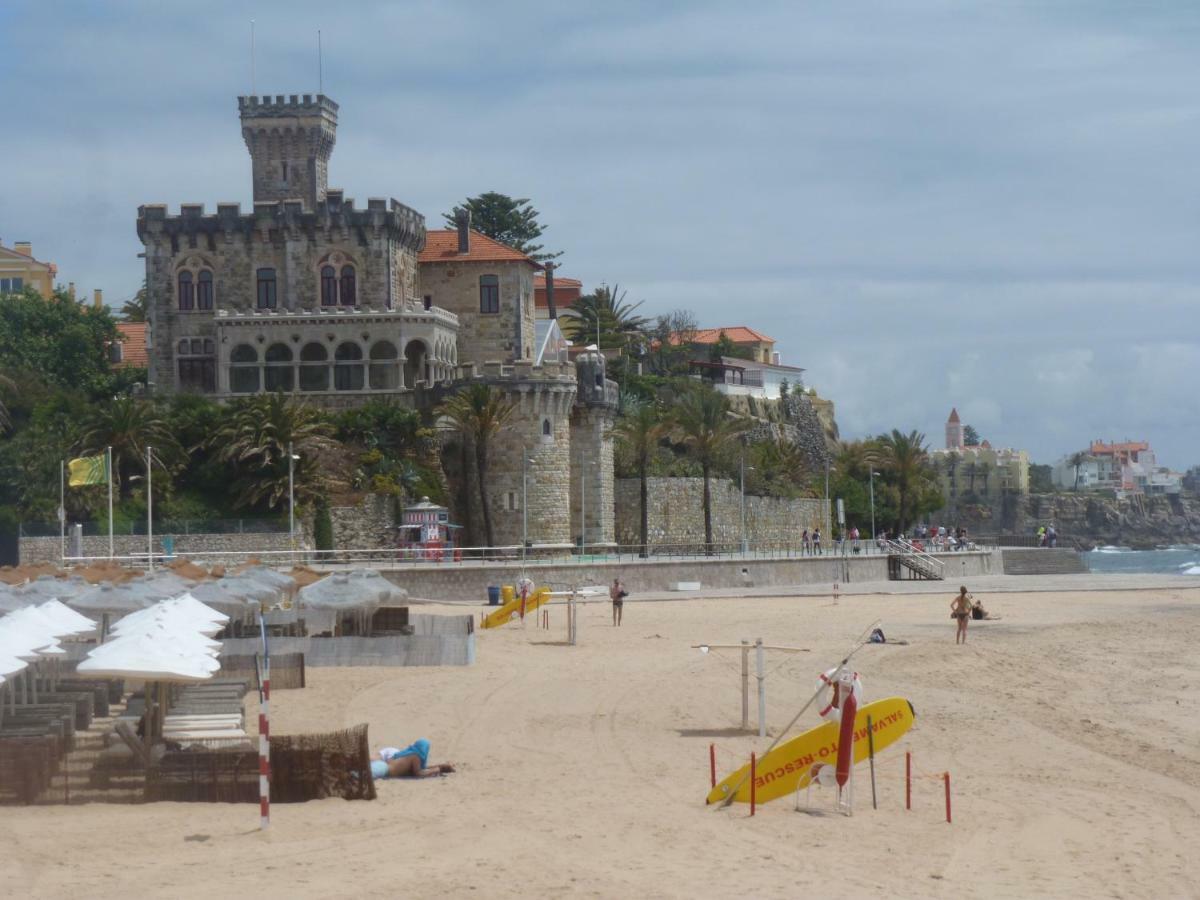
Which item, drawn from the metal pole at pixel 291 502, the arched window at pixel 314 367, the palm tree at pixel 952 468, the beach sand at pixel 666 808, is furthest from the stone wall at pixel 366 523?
the palm tree at pixel 952 468

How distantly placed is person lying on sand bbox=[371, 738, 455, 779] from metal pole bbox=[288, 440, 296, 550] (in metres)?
32.9

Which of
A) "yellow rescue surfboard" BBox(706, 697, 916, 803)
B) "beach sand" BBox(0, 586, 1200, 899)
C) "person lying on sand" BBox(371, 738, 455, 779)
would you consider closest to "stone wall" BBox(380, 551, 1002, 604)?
"beach sand" BBox(0, 586, 1200, 899)

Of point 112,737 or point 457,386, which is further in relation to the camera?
point 457,386

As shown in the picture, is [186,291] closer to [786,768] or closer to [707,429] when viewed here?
[707,429]

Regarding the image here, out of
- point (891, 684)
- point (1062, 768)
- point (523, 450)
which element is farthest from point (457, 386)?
point (1062, 768)

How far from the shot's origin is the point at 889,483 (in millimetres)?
86938

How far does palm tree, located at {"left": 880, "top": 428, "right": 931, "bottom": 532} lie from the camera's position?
8375cm

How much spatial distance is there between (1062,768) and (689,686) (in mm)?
7854

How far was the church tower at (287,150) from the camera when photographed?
61.8m

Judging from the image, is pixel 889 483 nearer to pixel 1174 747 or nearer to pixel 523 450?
pixel 523 450

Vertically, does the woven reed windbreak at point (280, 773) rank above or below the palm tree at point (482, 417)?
below

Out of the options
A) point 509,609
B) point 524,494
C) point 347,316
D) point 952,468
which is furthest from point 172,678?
point 952,468

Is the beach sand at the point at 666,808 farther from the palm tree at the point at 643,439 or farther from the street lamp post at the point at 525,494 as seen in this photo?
the palm tree at the point at 643,439

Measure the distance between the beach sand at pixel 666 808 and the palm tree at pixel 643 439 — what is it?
33661 millimetres
